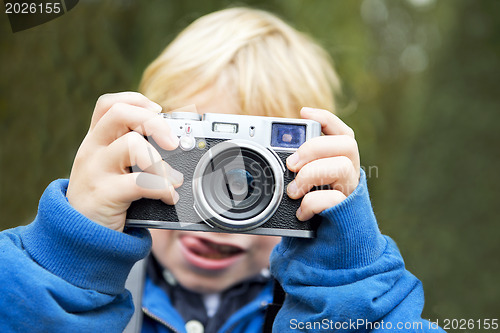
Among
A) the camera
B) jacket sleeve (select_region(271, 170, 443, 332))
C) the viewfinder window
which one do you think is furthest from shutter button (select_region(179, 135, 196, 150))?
jacket sleeve (select_region(271, 170, 443, 332))

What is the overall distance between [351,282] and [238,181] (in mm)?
230

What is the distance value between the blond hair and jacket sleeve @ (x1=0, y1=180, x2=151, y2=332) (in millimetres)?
424

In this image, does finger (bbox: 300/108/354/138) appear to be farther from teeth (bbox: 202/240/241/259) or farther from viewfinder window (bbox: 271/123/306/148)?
teeth (bbox: 202/240/241/259)

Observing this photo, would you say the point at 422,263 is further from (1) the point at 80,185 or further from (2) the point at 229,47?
(1) the point at 80,185

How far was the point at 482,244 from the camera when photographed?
3.55 metres

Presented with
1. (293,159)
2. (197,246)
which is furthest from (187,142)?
(197,246)

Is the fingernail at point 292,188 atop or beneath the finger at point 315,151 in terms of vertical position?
beneath

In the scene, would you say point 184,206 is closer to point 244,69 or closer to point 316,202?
point 316,202

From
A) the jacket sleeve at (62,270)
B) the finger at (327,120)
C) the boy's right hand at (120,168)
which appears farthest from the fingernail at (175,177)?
the finger at (327,120)

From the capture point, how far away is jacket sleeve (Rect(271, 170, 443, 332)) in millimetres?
759

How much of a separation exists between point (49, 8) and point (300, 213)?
0.93 metres

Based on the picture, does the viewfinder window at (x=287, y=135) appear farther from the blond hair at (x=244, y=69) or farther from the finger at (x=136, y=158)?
the blond hair at (x=244, y=69)

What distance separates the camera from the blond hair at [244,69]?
1102 millimetres

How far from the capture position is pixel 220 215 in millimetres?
778
